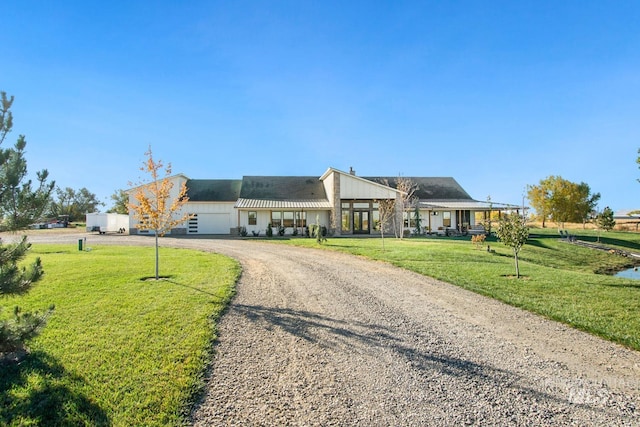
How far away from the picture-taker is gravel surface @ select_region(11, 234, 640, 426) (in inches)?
127

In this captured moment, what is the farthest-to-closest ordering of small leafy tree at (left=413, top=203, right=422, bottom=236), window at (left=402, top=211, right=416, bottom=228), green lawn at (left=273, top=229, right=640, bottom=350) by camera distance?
1. window at (left=402, top=211, right=416, bottom=228)
2. small leafy tree at (left=413, top=203, right=422, bottom=236)
3. green lawn at (left=273, top=229, right=640, bottom=350)

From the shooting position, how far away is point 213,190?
3316cm

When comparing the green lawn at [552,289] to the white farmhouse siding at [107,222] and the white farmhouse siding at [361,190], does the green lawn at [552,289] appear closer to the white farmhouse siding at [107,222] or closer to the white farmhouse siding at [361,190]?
the white farmhouse siding at [361,190]

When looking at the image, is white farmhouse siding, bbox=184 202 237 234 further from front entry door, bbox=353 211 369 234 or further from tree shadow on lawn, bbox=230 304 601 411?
tree shadow on lawn, bbox=230 304 601 411

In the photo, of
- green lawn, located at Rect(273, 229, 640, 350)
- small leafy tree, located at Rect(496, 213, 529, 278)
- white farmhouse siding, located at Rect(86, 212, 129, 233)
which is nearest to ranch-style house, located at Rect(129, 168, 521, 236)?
white farmhouse siding, located at Rect(86, 212, 129, 233)

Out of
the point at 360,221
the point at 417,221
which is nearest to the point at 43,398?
the point at 360,221

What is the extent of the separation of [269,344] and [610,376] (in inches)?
178

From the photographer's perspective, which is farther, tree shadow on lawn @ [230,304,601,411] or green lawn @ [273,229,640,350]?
green lawn @ [273,229,640,350]

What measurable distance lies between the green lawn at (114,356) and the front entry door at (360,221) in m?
21.4

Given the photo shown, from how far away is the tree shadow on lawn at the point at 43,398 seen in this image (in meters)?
3.11

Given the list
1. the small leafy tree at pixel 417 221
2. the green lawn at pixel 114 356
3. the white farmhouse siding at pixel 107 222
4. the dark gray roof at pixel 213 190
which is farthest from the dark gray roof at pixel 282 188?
the green lawn at pixel 114 356

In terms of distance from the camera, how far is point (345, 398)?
3.47 m

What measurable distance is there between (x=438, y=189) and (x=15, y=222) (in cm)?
3484

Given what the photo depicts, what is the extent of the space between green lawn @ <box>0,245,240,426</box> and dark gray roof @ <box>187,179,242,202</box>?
24.1m
